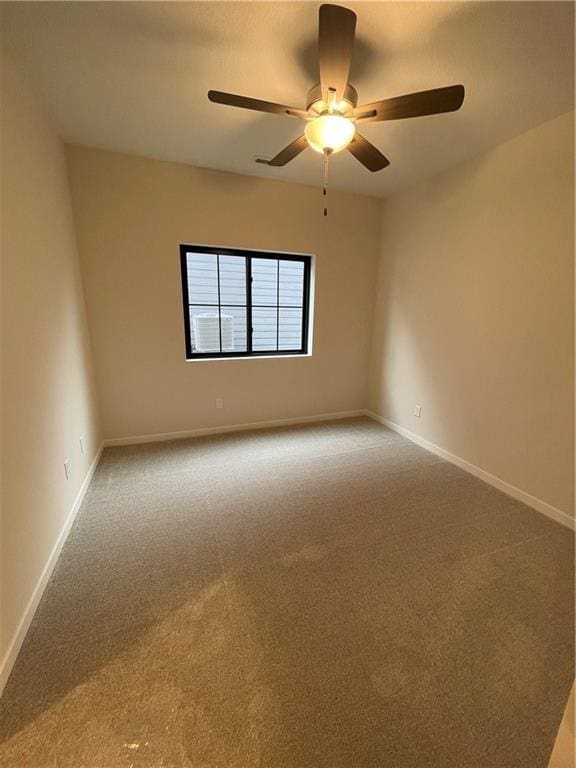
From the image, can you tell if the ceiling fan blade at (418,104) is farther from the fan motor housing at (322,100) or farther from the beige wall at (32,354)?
the beige wall at (32,354)

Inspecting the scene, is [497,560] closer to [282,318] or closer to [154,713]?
[154,713]

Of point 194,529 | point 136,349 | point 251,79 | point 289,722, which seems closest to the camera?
point 289,722

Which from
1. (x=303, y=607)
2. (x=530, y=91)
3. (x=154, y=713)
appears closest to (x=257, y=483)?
(x=303, y=607)

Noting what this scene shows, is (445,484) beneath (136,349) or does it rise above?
beneath

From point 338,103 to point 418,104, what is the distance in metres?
0.36

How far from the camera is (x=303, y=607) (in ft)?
4.78

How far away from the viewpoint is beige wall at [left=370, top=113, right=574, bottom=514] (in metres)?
2.02

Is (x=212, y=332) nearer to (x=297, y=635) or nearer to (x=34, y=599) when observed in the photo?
(x=34, y=599)

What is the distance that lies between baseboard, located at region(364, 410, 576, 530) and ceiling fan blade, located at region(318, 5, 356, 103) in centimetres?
271

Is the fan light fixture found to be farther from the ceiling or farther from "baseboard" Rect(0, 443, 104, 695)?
"baseboard" Rect(0, 443, 104, 695)

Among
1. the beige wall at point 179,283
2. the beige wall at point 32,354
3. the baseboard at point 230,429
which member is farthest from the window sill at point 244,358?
the beige wall at point 32,354

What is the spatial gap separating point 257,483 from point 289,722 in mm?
1491

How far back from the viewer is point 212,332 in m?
3.29

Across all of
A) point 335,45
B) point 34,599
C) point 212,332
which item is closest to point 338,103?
point 335,45
